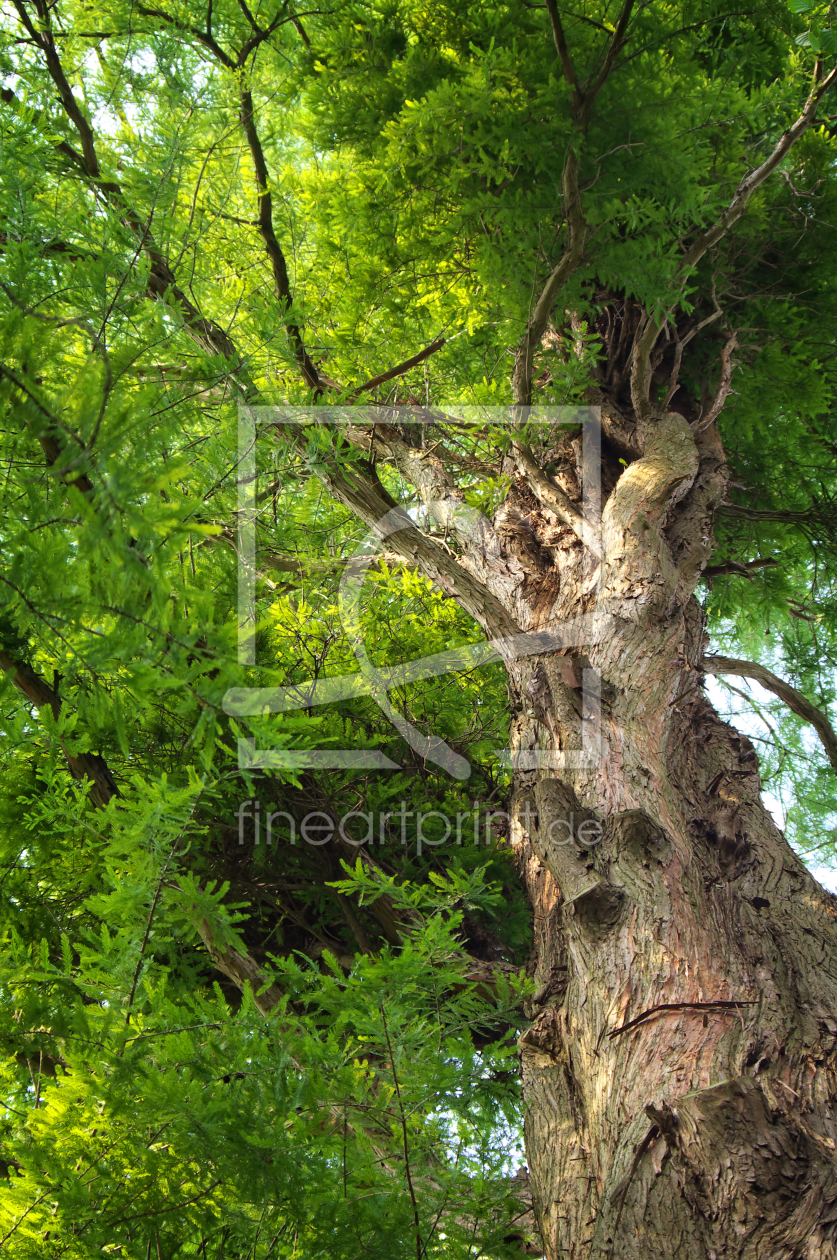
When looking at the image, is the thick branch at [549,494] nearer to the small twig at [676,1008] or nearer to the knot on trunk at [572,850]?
the knot on trunk at [572,850]

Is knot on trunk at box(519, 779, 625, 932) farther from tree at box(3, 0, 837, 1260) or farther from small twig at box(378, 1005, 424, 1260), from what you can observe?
small twig at box(378, 1005, 424, 1260)

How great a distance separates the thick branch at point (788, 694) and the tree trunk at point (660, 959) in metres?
1.04

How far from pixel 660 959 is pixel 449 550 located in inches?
113

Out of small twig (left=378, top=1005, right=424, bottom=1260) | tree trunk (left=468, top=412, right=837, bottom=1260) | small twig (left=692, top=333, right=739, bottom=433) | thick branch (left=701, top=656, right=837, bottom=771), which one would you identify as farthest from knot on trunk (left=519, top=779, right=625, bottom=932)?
small twig (left=692, top=333, right=739, bottom=433)

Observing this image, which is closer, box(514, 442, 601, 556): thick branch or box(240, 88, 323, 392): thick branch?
box(240, 88, 323, 392): thick branch

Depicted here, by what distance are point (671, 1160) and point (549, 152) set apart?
12.1ft

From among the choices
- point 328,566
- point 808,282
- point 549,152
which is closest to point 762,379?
point 808,282

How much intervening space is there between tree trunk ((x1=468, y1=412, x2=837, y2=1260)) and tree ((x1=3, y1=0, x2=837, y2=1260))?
0.01 m

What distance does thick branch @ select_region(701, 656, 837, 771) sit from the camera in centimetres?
482

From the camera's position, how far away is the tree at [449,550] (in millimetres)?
1790

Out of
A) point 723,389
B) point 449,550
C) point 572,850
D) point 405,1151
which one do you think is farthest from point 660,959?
point 723,389

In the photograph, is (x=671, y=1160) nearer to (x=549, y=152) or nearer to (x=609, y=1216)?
(x=609, y=1216)

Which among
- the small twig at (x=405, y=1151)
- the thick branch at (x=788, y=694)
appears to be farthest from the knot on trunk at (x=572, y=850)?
the thick branch at (x=788, y=694)

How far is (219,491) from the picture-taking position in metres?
2.66
